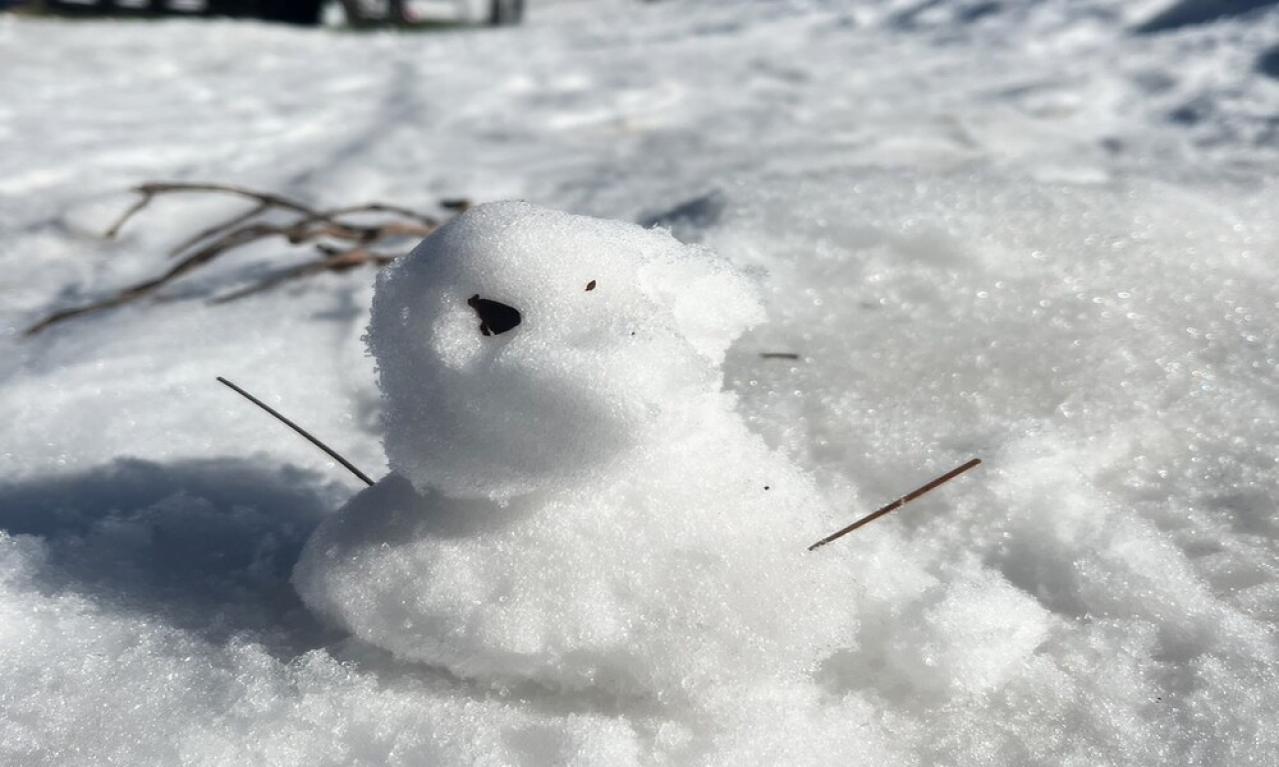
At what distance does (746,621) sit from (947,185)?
1290 millimetres

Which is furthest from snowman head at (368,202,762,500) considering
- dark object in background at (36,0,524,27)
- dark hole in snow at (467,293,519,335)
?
dark object in background at (36,0,524,27)

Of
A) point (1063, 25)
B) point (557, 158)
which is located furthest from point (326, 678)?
point (1063, 25)

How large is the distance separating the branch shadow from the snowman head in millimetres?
251

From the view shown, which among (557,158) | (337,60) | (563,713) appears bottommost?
(337,60)

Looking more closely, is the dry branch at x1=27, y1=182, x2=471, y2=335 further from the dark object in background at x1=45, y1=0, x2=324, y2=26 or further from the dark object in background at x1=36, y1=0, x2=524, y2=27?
the dark object in background at x1=45, y1=0, x2=324, y2=26

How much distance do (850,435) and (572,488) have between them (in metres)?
0.52

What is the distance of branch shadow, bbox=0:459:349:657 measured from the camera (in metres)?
1.01

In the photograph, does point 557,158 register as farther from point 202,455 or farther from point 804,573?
point 804,573

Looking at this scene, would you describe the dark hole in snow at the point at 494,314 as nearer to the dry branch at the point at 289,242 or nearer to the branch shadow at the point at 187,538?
the branch shadow at the point at 187,538

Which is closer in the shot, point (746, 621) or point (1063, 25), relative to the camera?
point (746, 621)

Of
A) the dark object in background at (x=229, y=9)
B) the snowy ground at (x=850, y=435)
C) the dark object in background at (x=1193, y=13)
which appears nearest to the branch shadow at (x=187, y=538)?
the snowy ground at (x=850, y=435)

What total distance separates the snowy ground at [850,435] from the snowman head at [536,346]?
21 centimetres

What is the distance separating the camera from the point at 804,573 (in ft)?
3.01

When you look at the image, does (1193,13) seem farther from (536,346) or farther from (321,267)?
(536,346)
